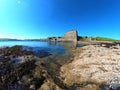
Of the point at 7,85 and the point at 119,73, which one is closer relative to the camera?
the point at 7,85

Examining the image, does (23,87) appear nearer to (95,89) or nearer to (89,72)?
(95,89)

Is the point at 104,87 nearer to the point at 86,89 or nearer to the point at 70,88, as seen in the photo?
the point at 86,89

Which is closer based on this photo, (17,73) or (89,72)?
(17,73)

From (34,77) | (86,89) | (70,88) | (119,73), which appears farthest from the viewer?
(119,73)

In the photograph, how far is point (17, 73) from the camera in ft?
43.1

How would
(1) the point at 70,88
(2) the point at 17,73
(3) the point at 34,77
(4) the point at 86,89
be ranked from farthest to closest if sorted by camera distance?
(2) the point at 17,73
(3) the point at 34,77
(1) the point at 70,88
(4) the point at 86,89

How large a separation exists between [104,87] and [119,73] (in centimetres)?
479

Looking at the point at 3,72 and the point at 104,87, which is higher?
the point at 3,72

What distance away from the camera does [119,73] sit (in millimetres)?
14727

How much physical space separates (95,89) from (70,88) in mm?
2292

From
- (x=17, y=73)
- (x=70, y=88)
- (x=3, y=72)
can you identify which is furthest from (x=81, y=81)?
(x=3, y=72)

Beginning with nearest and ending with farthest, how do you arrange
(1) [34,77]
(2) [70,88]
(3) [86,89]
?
(3) [86,89] → (2) [70,88] → (1) [34,77]

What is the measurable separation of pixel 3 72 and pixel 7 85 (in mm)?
3276

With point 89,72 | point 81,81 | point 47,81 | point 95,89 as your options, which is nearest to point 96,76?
point 89,72
